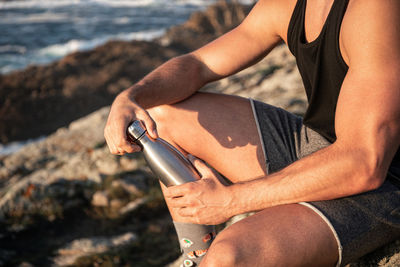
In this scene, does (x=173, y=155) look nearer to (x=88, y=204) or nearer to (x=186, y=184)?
(x=186, y=184)

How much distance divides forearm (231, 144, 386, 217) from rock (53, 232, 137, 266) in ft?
7.64

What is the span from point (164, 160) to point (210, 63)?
951 millimetres

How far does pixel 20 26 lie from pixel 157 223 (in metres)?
28.7

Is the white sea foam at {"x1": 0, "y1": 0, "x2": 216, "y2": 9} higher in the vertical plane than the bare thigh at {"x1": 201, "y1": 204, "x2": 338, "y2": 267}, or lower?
higher

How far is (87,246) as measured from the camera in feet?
12.0

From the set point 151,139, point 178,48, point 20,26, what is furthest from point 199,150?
point 20,26

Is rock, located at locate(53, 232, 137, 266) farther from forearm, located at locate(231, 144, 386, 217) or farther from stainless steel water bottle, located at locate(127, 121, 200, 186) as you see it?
forearm, located at locate(231, 144, 386, 217)

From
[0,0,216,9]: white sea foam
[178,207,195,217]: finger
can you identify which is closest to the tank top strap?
[178,207,195,217]: finger

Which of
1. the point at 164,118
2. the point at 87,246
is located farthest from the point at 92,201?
the point at 164,118

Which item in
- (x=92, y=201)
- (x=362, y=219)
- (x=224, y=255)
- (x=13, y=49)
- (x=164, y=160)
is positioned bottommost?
(x=92, y=201)

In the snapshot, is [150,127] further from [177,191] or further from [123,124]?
[177,191]

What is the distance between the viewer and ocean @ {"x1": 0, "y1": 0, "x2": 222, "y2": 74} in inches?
870

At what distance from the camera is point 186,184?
1.71 metres

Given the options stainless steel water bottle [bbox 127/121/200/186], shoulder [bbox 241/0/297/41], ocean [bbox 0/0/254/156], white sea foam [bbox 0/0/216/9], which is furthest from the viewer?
white sea foam [bbox 0/0/216/9]
